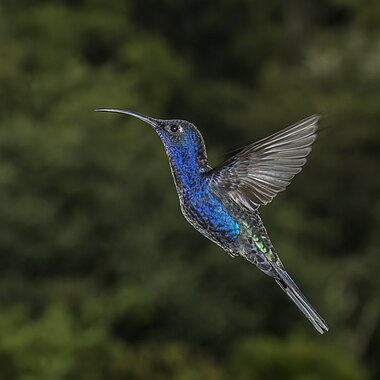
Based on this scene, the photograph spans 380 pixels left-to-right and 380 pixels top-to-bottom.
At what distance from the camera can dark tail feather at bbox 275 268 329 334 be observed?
0.72m

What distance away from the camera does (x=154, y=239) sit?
15008 millimetres

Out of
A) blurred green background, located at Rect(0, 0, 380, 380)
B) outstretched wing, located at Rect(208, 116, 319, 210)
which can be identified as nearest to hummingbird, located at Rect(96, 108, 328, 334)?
outstretched wing, located at Rect(208, 116, 319, 210)

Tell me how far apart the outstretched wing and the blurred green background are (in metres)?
9.39

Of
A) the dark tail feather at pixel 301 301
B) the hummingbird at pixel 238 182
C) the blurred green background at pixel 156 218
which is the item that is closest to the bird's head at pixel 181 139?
the hummingbird at pixel 238 182

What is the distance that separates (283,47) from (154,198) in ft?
35.6

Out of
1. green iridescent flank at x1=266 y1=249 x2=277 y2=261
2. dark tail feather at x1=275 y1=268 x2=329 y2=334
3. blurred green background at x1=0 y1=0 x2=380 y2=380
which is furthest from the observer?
blurred green background at x1=0 y1=0 x2=380 y2=380

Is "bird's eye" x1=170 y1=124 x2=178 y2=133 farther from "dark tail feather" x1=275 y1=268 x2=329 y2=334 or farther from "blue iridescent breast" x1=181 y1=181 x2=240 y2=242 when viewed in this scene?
"dark tail feather" x1=275 y1=268 x2=329 y2=334

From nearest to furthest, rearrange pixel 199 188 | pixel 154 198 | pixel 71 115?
pixel 199 188 < pixel 154 198 < pixel 71 115

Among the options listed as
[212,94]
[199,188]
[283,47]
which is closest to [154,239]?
[212,94]

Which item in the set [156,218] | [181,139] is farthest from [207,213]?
[156,218]

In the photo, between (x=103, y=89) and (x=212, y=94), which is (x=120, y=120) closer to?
(x=103, y=89)

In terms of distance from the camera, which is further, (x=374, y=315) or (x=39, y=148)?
(x=39, y=148)

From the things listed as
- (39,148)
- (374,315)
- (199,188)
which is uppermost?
(199,188)

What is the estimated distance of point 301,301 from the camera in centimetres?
79
